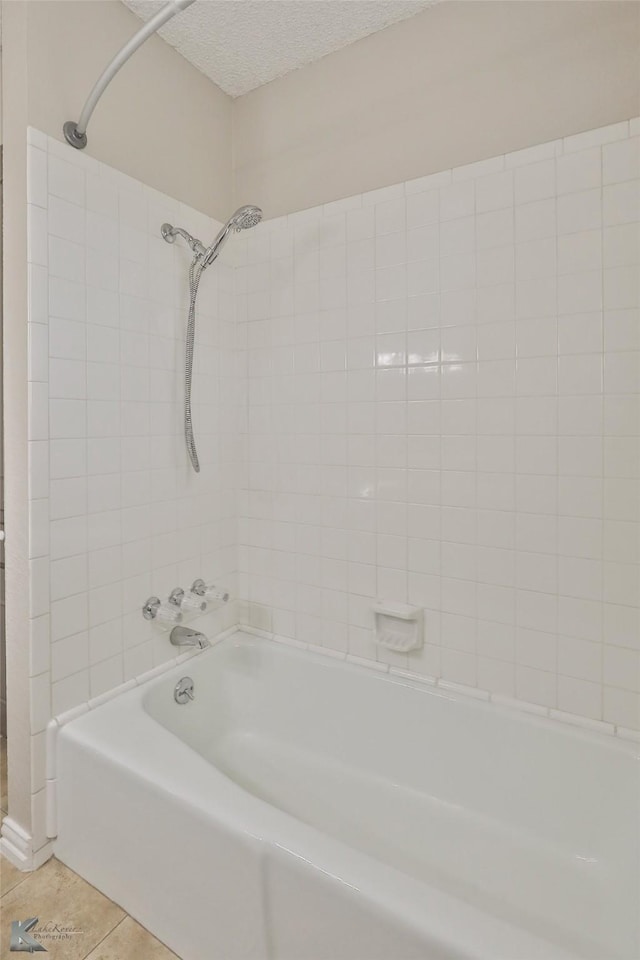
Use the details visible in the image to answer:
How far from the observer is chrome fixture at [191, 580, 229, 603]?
175 cm

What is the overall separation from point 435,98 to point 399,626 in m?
1.66

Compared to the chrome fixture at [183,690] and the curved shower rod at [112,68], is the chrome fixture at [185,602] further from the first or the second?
the curved shower rod at [112,68]

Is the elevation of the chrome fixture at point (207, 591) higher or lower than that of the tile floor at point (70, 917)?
higher

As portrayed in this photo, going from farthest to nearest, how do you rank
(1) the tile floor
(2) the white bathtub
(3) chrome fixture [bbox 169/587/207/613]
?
(3) chrome fixture [bbox 169/587/207/613] < (1) the tile floor < (2) the white bathtub

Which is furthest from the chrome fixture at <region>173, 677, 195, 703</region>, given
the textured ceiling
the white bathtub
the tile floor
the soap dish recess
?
the textured ceiling

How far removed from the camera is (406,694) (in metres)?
1.56

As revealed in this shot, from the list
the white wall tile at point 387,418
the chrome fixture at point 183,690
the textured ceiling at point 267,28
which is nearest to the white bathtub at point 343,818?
the chrome fixture at point 183,690

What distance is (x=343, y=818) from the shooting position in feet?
4.80

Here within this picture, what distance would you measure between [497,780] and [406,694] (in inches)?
13.0

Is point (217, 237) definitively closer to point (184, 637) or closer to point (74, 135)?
point (74, 135)

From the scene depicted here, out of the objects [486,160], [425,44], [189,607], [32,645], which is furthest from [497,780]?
[425,44]

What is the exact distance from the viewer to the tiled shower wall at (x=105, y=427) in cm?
131

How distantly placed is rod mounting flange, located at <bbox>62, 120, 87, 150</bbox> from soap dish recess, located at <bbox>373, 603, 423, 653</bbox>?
1613mm

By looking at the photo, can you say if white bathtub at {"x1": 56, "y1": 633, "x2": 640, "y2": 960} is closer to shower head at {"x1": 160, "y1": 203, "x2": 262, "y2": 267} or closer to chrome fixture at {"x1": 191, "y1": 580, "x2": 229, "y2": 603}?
chrome fixture at {"x1": 191, "y1": 580, "x2": 229, "y2": 603}
